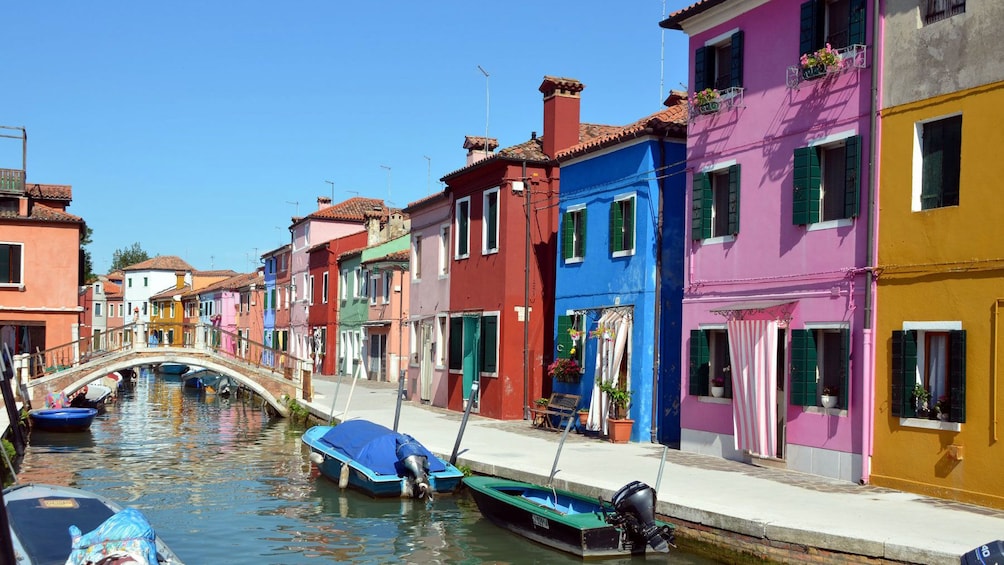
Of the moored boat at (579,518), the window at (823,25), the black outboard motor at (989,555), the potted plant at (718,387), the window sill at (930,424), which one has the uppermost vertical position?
the window at (823,25)

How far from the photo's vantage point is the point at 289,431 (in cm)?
3008

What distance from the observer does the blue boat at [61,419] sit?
1088 inches

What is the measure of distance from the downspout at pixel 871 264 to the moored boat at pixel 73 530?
31.3 ft

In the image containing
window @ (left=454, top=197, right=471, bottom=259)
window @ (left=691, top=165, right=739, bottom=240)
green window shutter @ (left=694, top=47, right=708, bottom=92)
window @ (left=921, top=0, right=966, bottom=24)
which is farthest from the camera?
window @ (left=454, top=197, right=471, bottom=259)

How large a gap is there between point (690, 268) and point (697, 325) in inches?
43.1

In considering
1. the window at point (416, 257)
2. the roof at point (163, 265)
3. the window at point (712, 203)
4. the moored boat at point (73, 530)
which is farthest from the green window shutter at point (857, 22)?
the roof at point (163, 265)

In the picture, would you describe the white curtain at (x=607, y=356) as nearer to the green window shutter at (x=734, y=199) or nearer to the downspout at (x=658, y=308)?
the downspout at (x=658, y=308)

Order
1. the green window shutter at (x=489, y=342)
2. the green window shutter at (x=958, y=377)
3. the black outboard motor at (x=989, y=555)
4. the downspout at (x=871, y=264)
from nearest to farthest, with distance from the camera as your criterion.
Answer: the black outboard motor at (x=989, y=555) < the green window shutter at (x=958, y=377) < the downspout at (x=871, y=264) < the green window shutter at (x=489, y=342)

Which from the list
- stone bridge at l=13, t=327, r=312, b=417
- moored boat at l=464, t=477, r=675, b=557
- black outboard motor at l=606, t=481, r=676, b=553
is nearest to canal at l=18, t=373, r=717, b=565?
moored boat at l=464, t=477, r=675, b=557

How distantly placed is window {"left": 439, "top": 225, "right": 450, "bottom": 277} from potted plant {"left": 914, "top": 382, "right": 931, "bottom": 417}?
18262 mm

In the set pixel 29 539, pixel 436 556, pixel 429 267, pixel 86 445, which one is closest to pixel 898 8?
pixel 436 556

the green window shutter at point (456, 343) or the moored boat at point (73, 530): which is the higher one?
the green window shutter at point (456, 343)

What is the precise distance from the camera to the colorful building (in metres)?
15.4

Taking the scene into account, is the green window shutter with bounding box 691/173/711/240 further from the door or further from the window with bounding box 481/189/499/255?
the door
